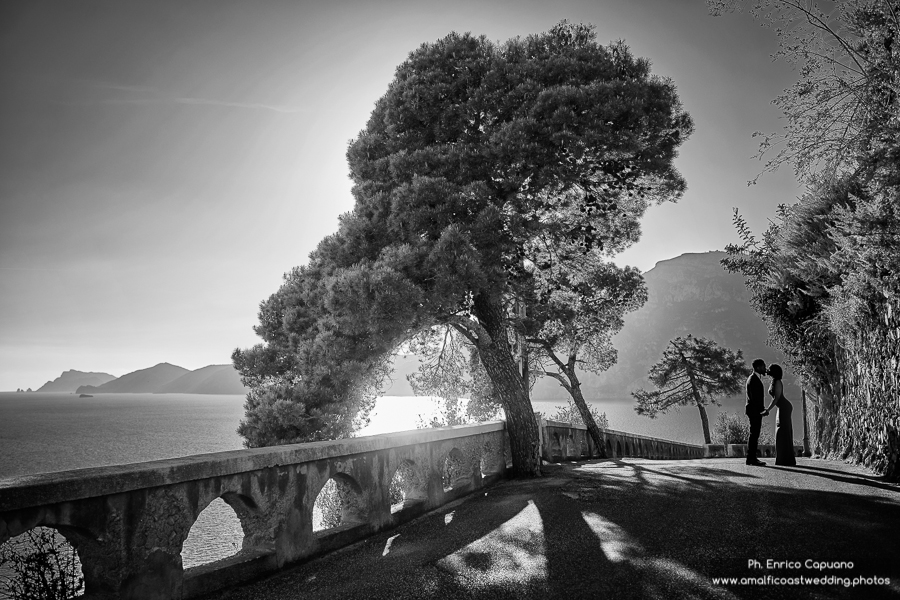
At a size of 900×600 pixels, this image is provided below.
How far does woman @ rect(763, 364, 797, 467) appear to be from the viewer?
354 inches

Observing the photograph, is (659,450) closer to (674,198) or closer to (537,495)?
(674,198)

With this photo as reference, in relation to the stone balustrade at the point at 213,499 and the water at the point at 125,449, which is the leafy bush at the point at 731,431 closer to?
the water at the point at 125,449

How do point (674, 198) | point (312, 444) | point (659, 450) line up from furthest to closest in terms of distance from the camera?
1. point (659, 450)
2. point (674, 198)
3. point (312, 444)

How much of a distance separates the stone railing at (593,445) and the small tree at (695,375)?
10.1 ft

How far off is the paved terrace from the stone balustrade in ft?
0.75

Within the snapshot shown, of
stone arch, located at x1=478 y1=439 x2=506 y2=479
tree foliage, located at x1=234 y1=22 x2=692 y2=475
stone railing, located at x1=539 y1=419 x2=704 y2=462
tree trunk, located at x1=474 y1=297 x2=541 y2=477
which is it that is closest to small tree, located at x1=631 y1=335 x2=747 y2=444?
stone railing, located at x1=539 y1=419 x2=704 y2=462

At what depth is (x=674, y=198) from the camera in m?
11.1

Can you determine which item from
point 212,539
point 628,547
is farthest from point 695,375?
point 628,547

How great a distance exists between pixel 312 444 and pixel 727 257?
18.1 metres

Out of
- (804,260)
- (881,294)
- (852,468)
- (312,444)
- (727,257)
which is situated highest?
(727,257)

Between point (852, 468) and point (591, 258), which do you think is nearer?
point (852, 468)

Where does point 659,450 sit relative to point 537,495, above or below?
below

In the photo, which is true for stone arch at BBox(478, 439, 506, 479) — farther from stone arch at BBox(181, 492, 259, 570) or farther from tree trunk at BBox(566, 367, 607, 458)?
tree trunk at BBox(566, 367, 607, 458)

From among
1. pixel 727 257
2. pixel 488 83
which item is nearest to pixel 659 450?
pixel 727 257
